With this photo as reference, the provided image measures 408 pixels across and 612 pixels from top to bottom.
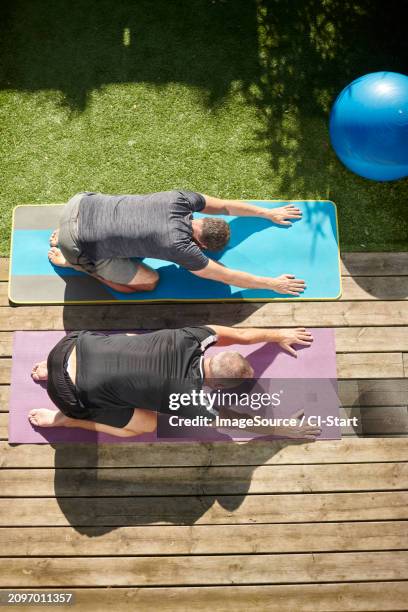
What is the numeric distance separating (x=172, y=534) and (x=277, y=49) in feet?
15.3

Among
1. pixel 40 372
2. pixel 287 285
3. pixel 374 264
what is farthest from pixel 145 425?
pixel 374 264

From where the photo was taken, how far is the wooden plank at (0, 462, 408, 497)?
4207 millimetres

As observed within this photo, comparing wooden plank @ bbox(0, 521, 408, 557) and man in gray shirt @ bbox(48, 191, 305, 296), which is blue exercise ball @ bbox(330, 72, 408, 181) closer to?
man in gray shirt @ bbox(48, 191, 305, 296)

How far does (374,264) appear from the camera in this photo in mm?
4594

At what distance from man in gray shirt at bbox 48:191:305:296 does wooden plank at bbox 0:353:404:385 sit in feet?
3.56

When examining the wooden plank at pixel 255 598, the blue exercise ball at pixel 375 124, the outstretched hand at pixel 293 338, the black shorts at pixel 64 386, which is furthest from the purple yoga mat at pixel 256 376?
the blue exercise ball at pixel 375 124

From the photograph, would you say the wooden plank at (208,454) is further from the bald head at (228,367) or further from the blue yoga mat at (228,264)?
the blue yoga mat at (228,264)

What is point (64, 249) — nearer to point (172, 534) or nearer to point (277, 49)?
point (172, 534)

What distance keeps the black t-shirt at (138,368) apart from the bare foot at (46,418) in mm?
503

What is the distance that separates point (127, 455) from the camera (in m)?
4.24

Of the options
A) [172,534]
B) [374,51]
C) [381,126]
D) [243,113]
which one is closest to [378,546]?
[172,534]

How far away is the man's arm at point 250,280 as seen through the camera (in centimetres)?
406

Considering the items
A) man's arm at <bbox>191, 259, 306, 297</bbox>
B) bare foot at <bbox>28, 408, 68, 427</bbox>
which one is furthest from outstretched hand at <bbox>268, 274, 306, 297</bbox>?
bare foot at <bbox>28, 408, 68, 427</bbox>

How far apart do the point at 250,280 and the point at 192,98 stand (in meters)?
2.02
